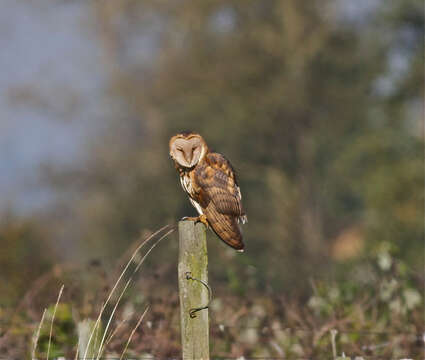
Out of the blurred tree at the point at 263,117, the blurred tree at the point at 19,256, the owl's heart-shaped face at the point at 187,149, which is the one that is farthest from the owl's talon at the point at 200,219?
the blurred tree at the point at 263,117

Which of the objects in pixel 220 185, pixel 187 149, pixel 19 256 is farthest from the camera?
pixel 19 256

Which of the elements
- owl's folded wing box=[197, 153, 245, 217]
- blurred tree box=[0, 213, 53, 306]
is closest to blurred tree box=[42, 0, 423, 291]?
blurred tree box=[0, 213, 53, 306]

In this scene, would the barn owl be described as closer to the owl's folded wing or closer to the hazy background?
the owl's folded wing

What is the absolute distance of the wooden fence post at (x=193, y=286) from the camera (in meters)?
3.56

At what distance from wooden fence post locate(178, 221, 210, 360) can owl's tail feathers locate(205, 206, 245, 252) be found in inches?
3.2

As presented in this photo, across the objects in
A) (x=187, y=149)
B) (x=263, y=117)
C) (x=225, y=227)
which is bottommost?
(x=225, y=227)

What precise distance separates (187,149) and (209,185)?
0.70 ft

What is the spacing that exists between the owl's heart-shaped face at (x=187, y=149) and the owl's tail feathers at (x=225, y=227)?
0.26 metres

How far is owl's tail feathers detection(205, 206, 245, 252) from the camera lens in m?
3.65

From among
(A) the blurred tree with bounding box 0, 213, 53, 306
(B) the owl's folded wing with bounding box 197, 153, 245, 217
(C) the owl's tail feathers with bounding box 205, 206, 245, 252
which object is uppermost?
(A) the blurred tree with bounding box 0, 213, 53, 306

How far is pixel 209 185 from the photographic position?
3613 millimetres

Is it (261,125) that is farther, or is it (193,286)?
(261,125)

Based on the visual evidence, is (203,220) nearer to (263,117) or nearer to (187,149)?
(187,149)

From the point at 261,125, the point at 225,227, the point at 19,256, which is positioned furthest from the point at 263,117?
the point at 225,227
